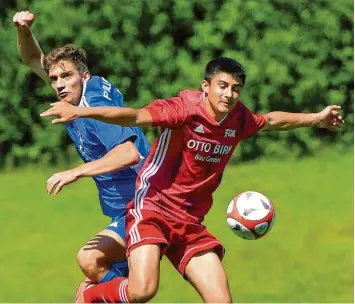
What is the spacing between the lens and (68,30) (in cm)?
1644

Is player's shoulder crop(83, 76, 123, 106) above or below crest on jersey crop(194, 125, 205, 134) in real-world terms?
above

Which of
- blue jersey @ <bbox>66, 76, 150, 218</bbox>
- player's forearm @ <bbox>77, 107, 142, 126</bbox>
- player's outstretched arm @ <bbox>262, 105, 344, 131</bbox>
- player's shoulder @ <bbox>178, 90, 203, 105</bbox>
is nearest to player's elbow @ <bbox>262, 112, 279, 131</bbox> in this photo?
player's outstretched arm @ <bbox>262, 105, 344, 131</bbox>

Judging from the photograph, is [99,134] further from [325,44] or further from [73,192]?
[325,44]

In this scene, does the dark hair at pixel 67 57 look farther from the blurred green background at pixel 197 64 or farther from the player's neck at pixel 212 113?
the blurred green background at pixel 197 64

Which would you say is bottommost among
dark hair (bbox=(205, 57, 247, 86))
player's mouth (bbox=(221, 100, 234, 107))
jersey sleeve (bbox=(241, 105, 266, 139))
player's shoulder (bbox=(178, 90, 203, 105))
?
jersey sleeve (bbox=(241, 105, 266, 139))

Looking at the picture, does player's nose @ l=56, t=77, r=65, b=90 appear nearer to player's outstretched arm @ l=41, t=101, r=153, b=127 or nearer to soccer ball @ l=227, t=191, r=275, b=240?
player's outstretched arm @ l=41, t=101, r=153, b=127

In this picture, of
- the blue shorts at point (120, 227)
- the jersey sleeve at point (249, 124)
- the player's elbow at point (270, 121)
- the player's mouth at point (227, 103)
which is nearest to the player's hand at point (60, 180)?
the blue shorts at point (120, 227)

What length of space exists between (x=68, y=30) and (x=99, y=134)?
8.66 metres

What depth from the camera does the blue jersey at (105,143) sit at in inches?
314

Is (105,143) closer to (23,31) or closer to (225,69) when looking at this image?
(225,69)

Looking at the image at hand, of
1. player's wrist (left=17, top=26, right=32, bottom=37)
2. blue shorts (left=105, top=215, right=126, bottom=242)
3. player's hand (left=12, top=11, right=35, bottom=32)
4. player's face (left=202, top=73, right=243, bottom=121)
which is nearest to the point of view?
player's face (left=202, top=73, right=243, bottom=121)

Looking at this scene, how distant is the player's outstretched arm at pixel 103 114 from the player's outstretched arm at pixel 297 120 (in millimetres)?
1120

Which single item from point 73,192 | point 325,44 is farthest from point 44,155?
point 325,44

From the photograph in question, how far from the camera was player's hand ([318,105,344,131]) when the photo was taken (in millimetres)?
8586
